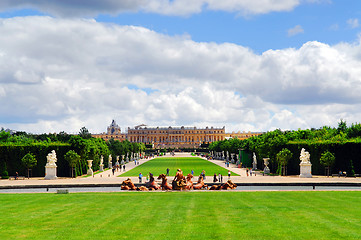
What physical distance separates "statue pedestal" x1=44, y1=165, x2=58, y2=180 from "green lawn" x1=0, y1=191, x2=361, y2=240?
24401 mm

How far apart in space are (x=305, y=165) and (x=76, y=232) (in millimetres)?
38066

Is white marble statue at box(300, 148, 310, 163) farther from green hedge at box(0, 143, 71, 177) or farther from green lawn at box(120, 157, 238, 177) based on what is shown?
green hedge at box(0, 143, 71, 177)

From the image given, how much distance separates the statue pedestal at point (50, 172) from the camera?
4919 centimetres

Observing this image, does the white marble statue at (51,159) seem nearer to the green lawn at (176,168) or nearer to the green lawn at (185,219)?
the green lawn at (176,168)

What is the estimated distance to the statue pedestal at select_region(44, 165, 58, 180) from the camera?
161ft

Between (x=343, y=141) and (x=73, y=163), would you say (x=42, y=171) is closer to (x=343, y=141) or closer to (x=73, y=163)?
(x=73, y=163)

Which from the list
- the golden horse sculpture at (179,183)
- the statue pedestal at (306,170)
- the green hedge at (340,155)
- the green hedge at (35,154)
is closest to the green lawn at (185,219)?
the golden horse sculpture at (179,183)

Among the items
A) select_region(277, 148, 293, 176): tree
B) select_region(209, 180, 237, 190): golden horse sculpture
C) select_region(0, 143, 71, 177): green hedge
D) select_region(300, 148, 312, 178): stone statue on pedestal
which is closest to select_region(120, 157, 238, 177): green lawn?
select_region(277, 148, 293, 176): tree

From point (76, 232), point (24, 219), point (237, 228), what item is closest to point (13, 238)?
point (76, 232)

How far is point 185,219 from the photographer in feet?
58.5

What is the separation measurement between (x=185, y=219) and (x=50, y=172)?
35.3m

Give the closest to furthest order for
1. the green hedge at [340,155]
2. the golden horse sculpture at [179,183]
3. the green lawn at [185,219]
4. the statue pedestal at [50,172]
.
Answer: the green lawn at [185,219]
the golden horse sculpture at [179,183]
the statue pedestal at [50,172]
the green hedge at [340,155]

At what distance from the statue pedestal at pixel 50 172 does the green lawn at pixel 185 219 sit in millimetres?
24401

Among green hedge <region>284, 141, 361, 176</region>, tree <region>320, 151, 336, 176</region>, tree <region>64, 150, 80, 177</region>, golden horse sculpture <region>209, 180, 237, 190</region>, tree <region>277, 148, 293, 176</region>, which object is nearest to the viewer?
golden horse sculpture <region>209, 180, 237, 190</region>
